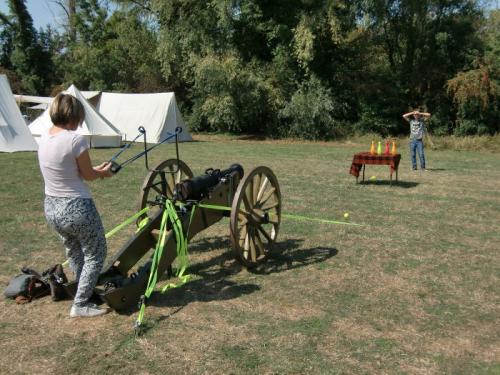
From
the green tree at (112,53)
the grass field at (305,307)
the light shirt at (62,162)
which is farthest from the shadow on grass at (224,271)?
the green tree at (112,53)

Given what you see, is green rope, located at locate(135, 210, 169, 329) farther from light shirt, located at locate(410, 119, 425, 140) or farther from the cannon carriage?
light shirt, located at locate(410, 119, 425, 140)

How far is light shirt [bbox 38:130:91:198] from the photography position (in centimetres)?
346

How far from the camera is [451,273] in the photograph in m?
5.03

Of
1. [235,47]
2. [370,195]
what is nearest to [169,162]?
[370,195]

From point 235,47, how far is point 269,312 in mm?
23212

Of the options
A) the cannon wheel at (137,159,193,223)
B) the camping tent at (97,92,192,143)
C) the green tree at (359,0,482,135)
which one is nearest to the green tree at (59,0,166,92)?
the camping tent at (97,92,192,143)

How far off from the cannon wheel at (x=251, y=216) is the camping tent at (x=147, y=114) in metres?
17.0

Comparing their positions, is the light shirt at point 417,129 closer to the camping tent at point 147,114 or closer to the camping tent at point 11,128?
the camping tent at point 147,114

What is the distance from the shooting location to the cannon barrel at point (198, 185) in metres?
4.54

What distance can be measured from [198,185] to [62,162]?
1.48 meters

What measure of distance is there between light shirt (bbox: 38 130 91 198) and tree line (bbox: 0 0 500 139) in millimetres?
21062

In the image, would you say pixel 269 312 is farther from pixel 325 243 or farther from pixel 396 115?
pixel 396 115

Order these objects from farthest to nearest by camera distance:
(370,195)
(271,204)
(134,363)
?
(370,195) → (271,204) → (134,363)

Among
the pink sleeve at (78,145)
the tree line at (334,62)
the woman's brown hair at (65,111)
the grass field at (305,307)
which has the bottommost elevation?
the grass field at (305,307)
